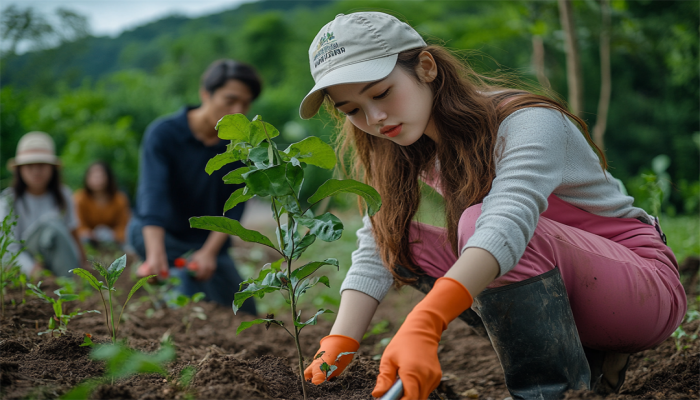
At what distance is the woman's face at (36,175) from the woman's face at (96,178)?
1.68 metres

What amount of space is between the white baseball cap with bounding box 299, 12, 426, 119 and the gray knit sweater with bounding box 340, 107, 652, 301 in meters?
0.35

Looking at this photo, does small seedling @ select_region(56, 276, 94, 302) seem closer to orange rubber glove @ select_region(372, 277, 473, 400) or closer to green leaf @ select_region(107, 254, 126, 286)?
green leaf @ select_region(107, 254, 126, 286)

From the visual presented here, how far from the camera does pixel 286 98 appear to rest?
12.1 m

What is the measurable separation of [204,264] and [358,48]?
208 cm

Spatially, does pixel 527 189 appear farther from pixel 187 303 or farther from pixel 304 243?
pixel 187 303

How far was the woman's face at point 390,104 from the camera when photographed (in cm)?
125

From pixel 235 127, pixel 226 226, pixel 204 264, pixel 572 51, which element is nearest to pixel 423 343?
pixel 226 226

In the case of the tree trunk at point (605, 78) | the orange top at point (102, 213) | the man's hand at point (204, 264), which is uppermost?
the man's hand at point (204, 264)

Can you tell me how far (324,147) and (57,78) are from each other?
1256cm

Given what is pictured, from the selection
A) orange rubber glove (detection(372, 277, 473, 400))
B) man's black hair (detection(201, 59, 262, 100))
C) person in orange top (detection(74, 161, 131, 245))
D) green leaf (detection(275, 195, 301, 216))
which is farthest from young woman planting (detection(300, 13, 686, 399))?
person in orange top (detection(74, 161, 131, 245))

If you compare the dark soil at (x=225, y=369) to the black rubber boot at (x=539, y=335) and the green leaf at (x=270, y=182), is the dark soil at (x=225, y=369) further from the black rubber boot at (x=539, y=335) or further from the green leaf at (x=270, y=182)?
the green leaf at (x=270, y=182)

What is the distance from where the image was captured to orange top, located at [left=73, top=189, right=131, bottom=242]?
571 cm

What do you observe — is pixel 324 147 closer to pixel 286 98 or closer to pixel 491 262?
pixel 491 262

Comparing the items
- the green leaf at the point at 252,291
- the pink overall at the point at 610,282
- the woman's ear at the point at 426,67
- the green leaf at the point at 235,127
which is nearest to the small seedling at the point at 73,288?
the green leaf at the point at 252,291
